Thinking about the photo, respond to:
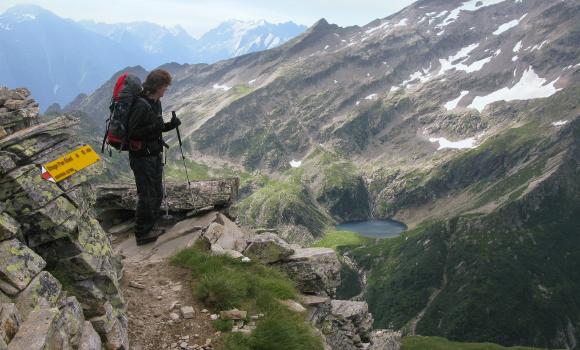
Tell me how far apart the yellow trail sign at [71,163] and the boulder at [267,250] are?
7.45m

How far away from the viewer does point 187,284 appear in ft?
51.1

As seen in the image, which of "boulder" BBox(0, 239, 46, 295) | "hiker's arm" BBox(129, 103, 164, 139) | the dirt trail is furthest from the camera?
"hiker's arm" BBox(129, 103, 164, 139)

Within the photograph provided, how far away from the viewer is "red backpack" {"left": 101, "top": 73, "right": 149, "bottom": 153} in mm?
15727

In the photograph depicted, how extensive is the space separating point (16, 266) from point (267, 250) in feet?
35.7

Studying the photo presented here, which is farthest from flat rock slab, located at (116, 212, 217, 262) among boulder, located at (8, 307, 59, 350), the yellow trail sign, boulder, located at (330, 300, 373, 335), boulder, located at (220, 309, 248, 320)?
boulder, located at (8, 307, 59, 350)

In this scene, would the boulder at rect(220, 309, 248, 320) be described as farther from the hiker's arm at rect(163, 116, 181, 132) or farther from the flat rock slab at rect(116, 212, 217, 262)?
the hiker's arm at rect(163, 116, 181, 132)

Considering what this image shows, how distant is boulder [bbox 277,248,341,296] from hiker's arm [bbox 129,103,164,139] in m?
7.66

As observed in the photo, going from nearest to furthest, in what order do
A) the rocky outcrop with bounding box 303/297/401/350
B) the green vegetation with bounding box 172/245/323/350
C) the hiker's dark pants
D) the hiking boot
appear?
the green vegetation with bounding box 172/245/323/350
the hiker's dark pants
the rocky outcrop with bounding box 303/297/401/350
the hiking boot

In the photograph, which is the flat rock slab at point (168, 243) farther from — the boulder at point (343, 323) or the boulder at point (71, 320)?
the boulder at point (71, 320)

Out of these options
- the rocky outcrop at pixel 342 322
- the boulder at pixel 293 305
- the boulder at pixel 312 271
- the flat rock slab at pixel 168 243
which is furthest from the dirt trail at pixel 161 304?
the rocky outcrop at pixel 342 322

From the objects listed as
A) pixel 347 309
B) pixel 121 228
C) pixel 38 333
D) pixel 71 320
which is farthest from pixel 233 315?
pixel 121 228

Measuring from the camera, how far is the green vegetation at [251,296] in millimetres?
12344

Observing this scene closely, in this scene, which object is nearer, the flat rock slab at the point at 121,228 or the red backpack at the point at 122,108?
the red backpack at the point at 122,108

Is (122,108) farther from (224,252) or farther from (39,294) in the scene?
(39,294)
